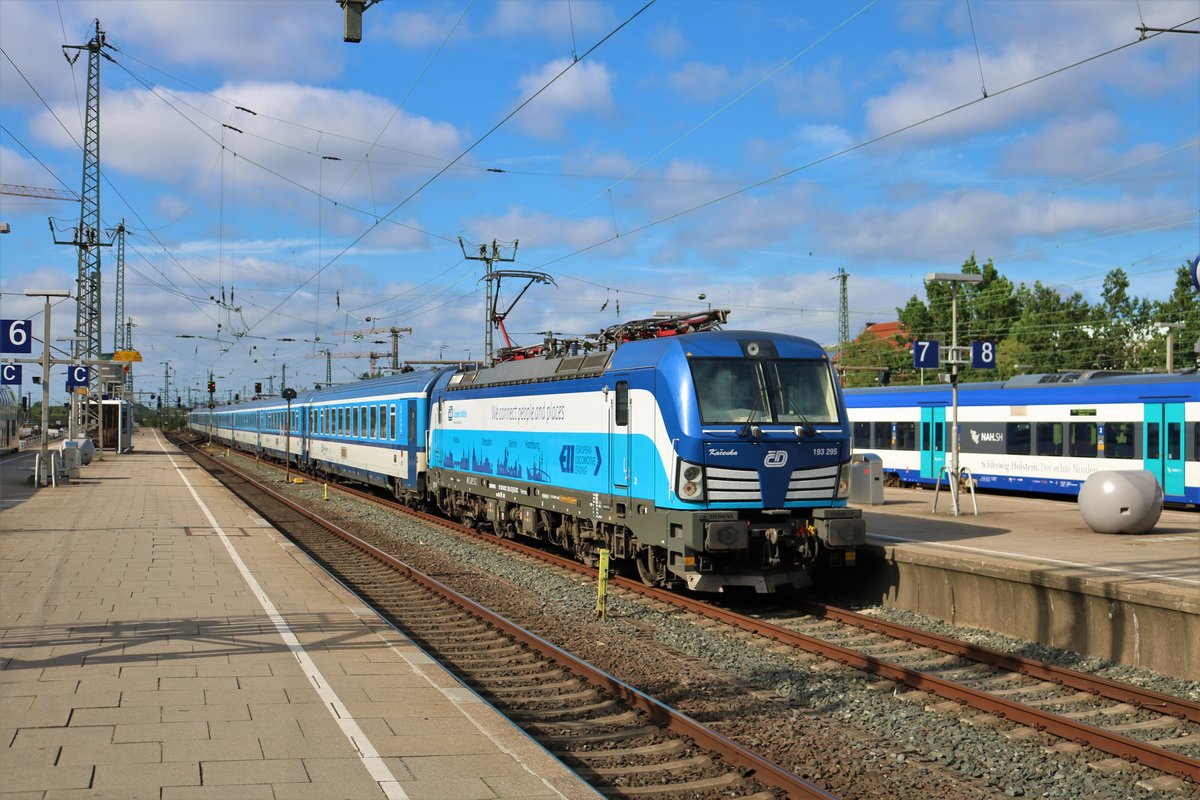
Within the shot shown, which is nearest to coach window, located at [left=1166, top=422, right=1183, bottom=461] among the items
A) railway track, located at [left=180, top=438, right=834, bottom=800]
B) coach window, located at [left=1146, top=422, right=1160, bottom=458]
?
coach window, located at [left=1146, top=422, right=1160, bottom=458]

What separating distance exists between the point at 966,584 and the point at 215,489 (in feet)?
82.3

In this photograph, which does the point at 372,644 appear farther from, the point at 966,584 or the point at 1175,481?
the point at 1175,481

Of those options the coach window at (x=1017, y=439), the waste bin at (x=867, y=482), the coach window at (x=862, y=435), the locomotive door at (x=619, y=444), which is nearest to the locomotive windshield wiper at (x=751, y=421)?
the locomotive door at (x=619, y=444)

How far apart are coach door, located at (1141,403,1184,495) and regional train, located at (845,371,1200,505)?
0.02m

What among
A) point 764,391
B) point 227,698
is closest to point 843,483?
point 764,391

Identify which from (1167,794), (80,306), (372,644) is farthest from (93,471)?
(1167,794)

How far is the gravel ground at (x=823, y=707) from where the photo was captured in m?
6.83

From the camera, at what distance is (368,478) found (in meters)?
30.3

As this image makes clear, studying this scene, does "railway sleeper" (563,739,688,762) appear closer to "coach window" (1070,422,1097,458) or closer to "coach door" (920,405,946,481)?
"coach window" (1070,422,1097,458)

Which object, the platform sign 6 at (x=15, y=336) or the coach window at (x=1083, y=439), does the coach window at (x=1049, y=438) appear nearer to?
the coach window at (x=1083, y=439)

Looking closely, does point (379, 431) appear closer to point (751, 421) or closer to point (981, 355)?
point (981, 355)

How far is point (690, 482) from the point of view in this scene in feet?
38.9

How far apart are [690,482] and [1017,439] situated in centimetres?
1708

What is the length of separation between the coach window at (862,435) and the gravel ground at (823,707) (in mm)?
19225
